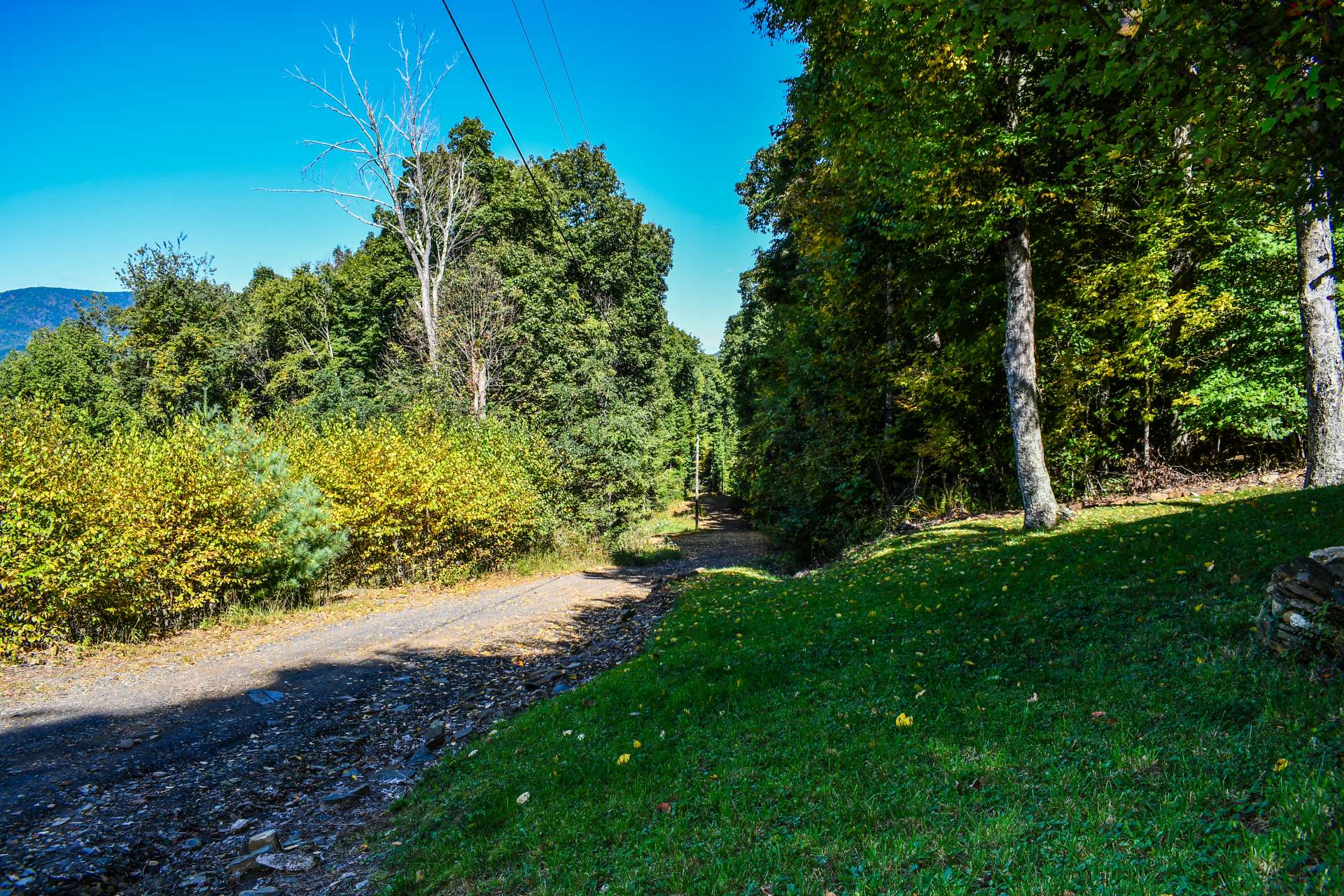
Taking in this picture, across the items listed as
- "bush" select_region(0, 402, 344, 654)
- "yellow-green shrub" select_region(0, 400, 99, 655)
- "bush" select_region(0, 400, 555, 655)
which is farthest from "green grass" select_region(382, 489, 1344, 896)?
"bush" select_region(0, 400, 555, 655)

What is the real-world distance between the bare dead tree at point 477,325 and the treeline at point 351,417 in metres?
0.11

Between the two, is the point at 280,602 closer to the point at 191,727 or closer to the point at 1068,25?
the point at 191,727

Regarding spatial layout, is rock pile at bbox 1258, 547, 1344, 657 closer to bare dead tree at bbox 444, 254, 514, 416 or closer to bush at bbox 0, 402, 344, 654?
bush at bbox 0, 402, 344, 654

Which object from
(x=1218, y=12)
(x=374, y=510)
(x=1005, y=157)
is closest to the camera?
(x=1218, y=12)

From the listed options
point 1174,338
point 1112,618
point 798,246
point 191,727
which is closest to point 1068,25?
point 1112,618

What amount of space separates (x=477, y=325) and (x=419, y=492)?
1414 cm

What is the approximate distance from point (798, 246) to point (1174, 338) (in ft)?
34.8

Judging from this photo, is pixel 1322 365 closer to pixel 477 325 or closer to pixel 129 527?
pixel 129 527

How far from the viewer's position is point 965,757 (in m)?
3.50

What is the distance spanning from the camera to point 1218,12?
12.9 feet

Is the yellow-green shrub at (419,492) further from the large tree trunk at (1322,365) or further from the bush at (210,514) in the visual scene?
the large tree trunk at (1322,365)

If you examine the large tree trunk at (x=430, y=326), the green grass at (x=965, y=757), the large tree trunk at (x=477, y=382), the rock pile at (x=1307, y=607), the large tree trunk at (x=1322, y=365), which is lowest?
the green grass at (x=965, y=757)

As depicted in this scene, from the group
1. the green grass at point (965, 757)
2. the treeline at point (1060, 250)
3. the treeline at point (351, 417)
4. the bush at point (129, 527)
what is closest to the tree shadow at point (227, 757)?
the green grass at point (965, 757)

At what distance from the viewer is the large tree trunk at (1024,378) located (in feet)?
31.4
